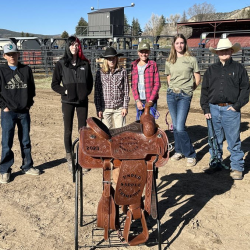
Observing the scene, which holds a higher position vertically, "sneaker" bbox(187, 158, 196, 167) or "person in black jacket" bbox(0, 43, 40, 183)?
"person in black jacket" bbox(0, 43, 40, 183)

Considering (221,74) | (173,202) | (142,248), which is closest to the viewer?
(142,248)

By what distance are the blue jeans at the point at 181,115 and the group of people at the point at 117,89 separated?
0.01 m

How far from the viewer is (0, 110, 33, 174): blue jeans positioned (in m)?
3.67

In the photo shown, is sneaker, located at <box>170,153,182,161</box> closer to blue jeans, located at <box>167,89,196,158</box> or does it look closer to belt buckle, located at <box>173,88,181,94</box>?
blue jeans, located at <box>167,89,196,158</box>

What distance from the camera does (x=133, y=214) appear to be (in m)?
2.40

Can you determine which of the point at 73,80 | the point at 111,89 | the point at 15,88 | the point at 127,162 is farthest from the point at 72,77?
the point at 127,162

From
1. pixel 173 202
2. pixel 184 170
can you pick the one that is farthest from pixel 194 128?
pixel 173 202

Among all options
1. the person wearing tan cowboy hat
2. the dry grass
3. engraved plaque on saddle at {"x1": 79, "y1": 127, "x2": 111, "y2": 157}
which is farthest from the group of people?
the dry grass

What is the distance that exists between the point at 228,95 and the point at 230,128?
0.41 metres

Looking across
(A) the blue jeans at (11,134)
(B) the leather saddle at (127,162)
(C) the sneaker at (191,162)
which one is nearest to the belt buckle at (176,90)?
(C) the sneaker at (191,162)

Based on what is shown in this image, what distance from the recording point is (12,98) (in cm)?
361

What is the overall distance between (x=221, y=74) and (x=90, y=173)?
6.86 ft

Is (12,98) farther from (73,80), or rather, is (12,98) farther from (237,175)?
(237,175)

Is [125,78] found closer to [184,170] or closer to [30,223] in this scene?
[184,170]
